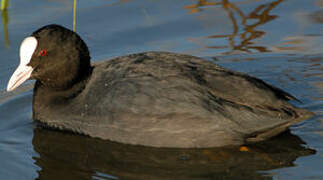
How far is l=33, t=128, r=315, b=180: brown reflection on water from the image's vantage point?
508 centimetres

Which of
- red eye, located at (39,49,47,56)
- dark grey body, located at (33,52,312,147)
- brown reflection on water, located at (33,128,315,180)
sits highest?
red eye, located at (39,49,47,56)

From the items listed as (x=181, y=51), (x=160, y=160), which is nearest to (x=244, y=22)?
(x=181, y=51)

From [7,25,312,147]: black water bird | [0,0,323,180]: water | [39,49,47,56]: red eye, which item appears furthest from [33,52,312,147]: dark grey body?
[39,49,47,56]: red eye

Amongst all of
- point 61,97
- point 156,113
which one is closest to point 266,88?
point 156,113

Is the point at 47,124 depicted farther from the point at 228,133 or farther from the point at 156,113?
the point at 228,133

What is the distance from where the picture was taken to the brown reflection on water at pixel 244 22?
733 centimetres

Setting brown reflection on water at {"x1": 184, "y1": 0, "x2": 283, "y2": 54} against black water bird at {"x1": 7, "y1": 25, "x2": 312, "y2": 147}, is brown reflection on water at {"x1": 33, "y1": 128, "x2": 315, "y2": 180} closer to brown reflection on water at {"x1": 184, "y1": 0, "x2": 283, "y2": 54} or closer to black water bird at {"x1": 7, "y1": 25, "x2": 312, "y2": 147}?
black water bird at {"x1": 7, "y1": 25, "x2": 312, "y2": 147}

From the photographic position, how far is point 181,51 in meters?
7.30

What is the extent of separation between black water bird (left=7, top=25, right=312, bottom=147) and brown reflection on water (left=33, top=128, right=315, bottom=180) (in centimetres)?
10

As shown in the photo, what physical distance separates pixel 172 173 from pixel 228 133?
1.90 feet

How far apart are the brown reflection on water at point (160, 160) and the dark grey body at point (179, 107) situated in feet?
0.32

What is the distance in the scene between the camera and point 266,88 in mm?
5516

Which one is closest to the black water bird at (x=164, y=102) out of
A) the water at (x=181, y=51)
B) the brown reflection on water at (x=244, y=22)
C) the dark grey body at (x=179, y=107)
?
the dark grey body at (x=179, y=107)

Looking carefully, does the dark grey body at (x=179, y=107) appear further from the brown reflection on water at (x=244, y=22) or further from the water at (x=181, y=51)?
the brown reflection on water at (x=244, y=22)
